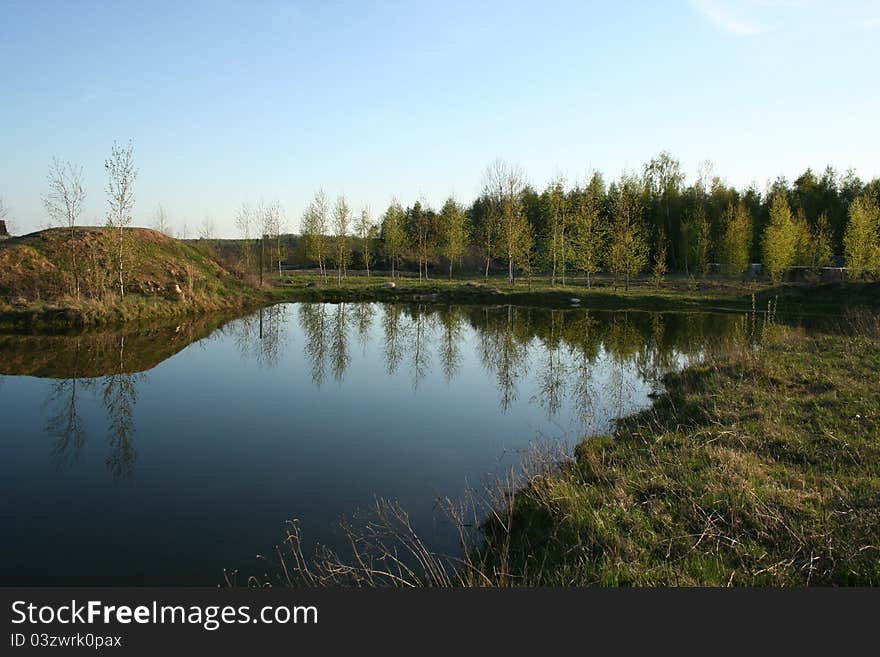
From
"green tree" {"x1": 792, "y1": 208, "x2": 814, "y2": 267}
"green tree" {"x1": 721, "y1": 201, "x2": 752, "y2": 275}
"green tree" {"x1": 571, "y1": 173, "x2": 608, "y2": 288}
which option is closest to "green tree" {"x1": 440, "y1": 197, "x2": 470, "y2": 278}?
"green tree" {"x1": 571, "y1": 173, "x2": 608, "y2": 288}

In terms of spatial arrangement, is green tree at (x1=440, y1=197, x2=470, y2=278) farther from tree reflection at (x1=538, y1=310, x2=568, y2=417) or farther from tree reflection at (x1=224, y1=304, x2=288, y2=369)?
tree reflection at (x1=538, y1=310, x2=568, y2=417)

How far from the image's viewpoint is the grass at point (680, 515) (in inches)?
187

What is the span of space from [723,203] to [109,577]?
55.4 metres

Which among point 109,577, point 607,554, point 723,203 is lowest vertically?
point 109,577

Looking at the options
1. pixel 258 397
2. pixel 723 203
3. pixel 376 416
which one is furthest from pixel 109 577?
pixel 723 203

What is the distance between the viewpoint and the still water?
6500mm

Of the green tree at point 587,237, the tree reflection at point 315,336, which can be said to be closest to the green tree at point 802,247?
the green tree at point 587,237

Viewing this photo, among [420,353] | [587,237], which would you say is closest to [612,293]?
[587,237]

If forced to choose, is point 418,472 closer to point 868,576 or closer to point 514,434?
point 514,434

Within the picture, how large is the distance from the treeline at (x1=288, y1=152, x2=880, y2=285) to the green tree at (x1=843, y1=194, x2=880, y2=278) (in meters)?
0.07

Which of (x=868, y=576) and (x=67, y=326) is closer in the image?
(x=868, y=576)

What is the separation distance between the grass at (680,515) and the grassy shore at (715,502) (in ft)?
0.06

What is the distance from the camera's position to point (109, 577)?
5656 mm

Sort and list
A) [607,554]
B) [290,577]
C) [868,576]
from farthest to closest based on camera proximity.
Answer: [290,577]
[607,554]
[868,576]
